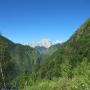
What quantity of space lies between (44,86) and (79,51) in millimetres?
123643

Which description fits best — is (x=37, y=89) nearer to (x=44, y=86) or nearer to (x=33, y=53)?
(x=44, y=86)

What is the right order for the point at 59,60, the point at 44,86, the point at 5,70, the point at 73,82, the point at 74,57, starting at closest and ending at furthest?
the point at 73,82 < the point at 44,86 < the point at 5,70 < the point at 74,57 < the point at 59,60

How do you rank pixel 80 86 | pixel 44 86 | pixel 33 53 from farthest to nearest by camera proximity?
1. pixel 33 53
2. pixel 44 86
3. pixel 80 86

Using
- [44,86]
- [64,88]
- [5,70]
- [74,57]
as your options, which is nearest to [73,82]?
[64,88]

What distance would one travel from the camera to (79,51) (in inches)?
6107

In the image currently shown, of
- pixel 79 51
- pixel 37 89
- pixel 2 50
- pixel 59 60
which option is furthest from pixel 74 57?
pixel 37 89

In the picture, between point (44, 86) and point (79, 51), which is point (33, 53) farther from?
point (79, 51)

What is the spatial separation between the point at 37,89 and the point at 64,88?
199 inches

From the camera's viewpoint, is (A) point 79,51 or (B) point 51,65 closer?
(A) point 79,51

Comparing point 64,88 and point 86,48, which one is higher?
point 86,48

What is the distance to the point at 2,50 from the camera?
5509 centimetres

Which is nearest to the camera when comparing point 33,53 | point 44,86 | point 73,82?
point 73,82

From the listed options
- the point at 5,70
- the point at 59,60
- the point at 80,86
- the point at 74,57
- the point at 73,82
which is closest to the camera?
the point at 80,86

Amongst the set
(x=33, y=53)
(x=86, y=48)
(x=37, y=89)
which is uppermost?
(x=86, y=48)
